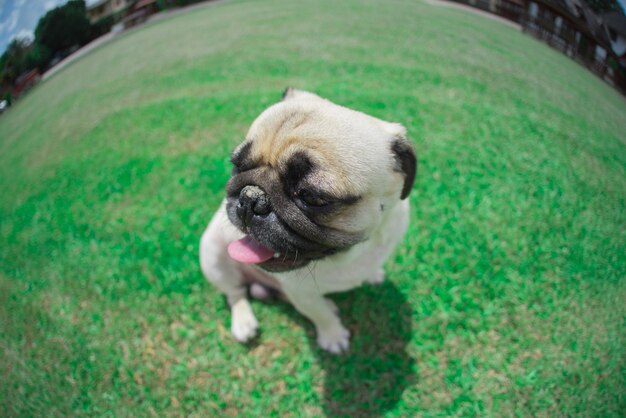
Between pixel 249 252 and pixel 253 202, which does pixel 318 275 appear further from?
pixel 253 202

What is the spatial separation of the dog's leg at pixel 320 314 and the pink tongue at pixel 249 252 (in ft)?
1.20

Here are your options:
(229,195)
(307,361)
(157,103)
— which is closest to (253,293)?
(307,361)

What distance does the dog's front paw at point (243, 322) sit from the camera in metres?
2.90

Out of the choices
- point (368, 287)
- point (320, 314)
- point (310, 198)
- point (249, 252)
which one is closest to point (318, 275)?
point (320, 314)

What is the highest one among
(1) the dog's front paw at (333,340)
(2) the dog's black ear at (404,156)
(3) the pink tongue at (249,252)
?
(2) the dog's black ear at (404,156)

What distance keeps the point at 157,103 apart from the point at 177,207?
2.92 m

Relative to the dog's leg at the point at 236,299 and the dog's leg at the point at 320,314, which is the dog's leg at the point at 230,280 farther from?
the dog's leg at the point at 320,314

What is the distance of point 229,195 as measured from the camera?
7.08 feet

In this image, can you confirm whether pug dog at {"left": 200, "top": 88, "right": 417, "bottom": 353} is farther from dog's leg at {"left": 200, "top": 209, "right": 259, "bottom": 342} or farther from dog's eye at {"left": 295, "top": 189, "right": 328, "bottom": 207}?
dog's leg at {"left": 200, "top": 209, "right": 259, "bottom": 342}

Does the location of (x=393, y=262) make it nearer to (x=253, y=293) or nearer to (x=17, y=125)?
(x=253, y=293)

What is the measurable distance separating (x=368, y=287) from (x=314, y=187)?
1659 mm

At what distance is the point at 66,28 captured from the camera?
250 cm

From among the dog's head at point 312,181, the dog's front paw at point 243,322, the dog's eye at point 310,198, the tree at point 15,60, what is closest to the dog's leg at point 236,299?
the dog's front paw at point 243,322

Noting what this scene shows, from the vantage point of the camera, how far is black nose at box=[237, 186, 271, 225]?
6.30ft
